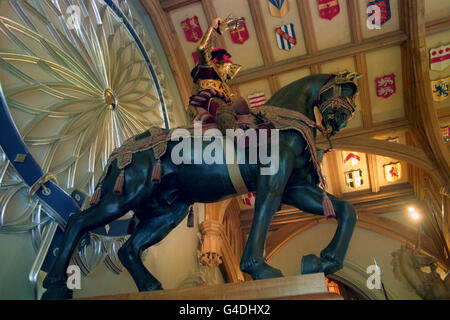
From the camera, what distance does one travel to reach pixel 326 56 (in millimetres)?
5699

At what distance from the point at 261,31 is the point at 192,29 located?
113 centimetres

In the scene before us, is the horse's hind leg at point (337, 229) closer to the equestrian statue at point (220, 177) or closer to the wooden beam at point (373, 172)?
the equestrian statue at point (220, 177)

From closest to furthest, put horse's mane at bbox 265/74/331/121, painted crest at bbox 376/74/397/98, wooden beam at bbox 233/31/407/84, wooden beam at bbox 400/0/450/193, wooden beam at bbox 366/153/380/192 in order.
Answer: horse's mane at bbox 265/74/331/121
wooden beam at bbox 400/0/450/193
wooden beam at bbox 233/31/407/84
painted crest at bbox 376/74/397/98
wooden beam at bbox 366/153/380/192

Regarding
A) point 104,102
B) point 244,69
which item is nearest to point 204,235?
point 104,102

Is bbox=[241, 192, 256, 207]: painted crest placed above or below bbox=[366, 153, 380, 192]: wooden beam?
below

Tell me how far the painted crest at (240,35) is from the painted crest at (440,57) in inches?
122

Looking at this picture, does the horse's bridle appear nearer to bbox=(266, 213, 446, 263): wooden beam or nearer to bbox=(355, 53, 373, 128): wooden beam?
bbox=(355, 53, 373, 128): wooden beam

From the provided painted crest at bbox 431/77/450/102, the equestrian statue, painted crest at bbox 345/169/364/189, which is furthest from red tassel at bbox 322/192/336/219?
painted crest at bbox 345/169/364/189

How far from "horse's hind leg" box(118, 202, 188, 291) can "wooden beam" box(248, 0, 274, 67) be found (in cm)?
413

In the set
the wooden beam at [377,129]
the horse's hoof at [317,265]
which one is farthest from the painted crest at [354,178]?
the horse's hoof at [317,265]

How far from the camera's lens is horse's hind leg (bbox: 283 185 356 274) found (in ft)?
5.13

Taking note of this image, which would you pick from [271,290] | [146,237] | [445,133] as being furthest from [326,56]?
[271,290]
